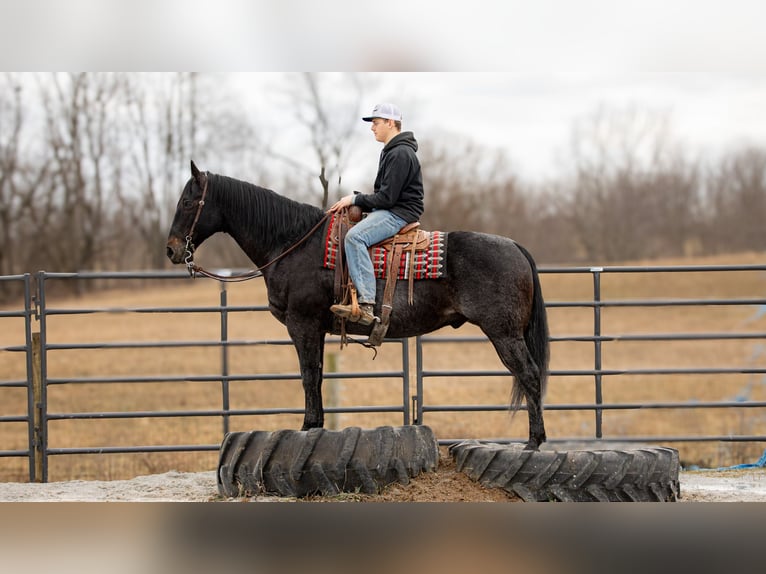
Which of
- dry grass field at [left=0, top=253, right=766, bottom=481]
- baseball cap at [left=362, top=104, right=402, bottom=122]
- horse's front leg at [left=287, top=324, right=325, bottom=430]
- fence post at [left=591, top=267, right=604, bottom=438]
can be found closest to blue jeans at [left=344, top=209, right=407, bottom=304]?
horse's front leg at [left=287, top=324, right=325, bottom=430]

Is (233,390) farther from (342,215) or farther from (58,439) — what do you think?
(342,215)

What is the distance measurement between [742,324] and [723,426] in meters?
9.04

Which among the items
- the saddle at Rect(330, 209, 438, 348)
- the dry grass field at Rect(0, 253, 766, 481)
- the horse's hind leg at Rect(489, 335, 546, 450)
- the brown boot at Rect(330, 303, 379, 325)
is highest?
the saddle at Rect(330, 209, 438, 348)

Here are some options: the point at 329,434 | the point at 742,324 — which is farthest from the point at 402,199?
the point at 742,324

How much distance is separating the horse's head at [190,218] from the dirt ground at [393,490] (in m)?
1.61

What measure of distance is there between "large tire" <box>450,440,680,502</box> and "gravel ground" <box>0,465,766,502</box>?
5.2 inches

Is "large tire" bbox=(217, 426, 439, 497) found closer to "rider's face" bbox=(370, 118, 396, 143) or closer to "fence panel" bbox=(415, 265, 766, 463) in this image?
"fence panel" bbox=(415, 265, 766, 463)

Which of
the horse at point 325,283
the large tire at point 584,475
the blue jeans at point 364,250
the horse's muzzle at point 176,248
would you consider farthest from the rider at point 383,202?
the large tire at point 584,475

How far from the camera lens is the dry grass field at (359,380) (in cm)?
994

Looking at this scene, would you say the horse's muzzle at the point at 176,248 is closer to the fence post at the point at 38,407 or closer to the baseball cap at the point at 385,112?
the baseball cap at the point at 385,112

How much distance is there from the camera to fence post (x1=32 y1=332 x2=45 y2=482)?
6.60 m

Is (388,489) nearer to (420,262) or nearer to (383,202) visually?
(420,262)

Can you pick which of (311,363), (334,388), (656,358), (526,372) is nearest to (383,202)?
(311,363)

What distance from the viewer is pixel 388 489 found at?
5125 millimetres
